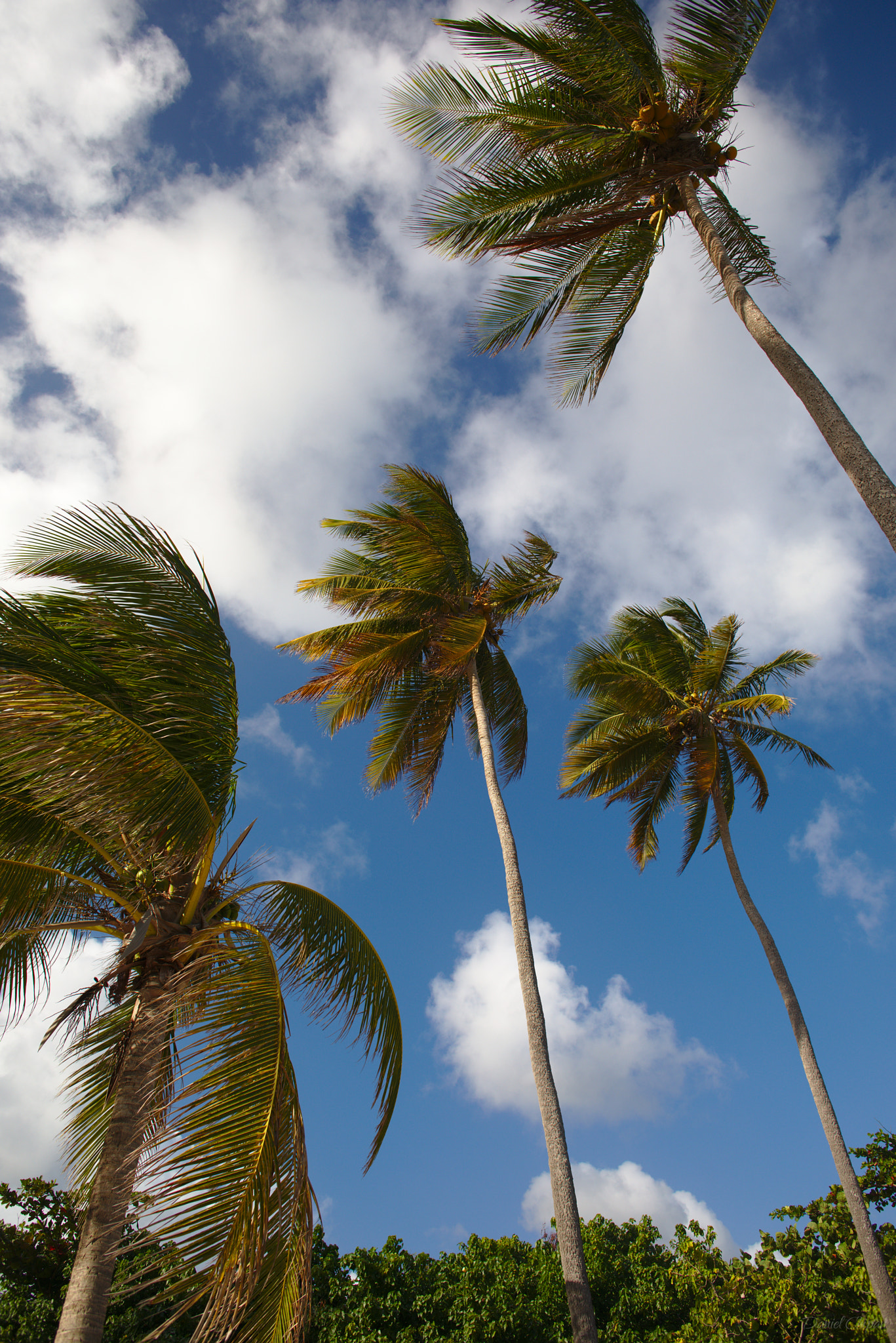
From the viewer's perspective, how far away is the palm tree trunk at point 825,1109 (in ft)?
39.9

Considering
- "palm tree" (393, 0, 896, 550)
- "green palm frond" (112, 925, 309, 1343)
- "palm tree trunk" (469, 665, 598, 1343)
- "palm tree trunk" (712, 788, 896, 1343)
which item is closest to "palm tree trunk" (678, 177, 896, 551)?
"palm tree" (393, 0, 896, 550)

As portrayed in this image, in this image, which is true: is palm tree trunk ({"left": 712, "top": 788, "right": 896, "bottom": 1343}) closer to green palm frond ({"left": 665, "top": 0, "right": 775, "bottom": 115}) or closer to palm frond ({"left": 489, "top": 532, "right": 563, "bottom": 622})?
palm frond ({"left": 489, "top": 532, "right": 563, "bottom": 622})

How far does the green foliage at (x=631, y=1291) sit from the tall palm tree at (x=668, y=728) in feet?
17.3

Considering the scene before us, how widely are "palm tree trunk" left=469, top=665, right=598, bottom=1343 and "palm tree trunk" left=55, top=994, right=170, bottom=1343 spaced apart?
18.1 feet

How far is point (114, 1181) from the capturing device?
A: 5246 millimetres

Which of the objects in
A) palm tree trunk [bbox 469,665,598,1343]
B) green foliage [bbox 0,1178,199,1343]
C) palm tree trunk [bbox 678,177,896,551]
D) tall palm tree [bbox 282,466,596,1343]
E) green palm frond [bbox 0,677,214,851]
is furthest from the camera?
tall palm tree [bbox 282,466,596,1343]

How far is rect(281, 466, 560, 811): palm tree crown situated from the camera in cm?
1370

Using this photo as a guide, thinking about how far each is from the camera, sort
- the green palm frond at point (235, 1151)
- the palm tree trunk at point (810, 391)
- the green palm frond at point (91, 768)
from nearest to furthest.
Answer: the green palm frond at point (235, 1151) < the green palm frond at point (91, 768) < the palm tree trunk at point (810, 391)

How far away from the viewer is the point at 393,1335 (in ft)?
41.4

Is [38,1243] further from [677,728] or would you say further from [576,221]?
[576,221]

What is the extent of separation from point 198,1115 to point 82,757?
2662 mm

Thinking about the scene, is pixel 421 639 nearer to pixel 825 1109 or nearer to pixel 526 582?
pixel 526 582

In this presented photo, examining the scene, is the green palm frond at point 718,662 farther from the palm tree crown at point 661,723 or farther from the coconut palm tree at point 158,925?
the coconut palm tree at point 158,925

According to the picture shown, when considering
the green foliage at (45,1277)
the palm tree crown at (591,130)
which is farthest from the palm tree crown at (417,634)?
the green foliage at (45,1277)
